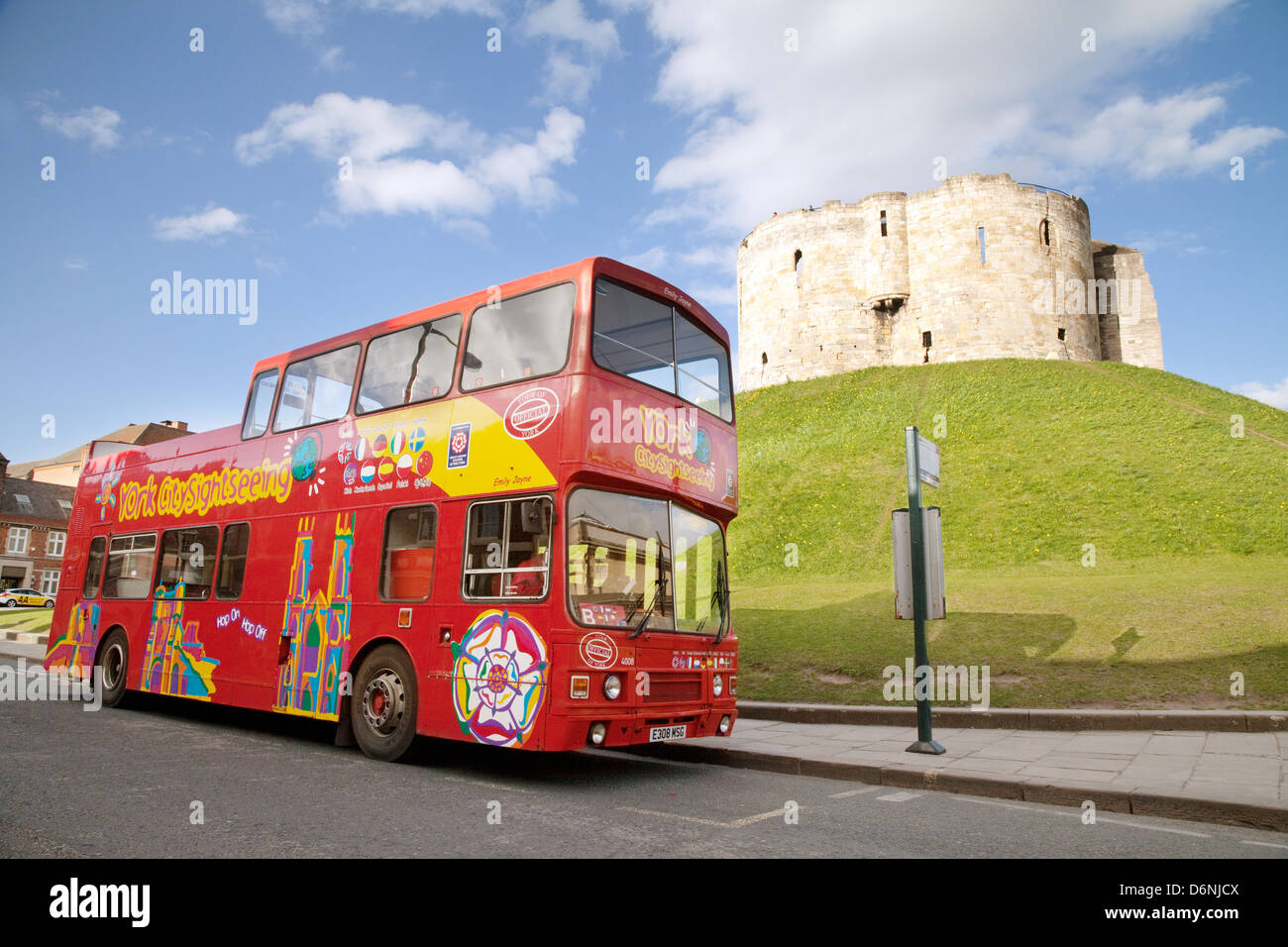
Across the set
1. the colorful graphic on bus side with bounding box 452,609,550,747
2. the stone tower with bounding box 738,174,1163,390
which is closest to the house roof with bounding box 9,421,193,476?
the stone tower with bounding box 738,174,1163,390

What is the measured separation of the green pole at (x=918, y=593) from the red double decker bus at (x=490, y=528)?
1909 millimetres

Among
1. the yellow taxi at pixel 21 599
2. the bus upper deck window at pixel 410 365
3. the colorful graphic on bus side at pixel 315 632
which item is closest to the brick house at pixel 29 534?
the yellow taxi at pixel 21 599

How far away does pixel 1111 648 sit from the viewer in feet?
38.4

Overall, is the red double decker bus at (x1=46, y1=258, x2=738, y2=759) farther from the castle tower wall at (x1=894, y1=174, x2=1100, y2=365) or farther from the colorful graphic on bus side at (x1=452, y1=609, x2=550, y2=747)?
the castle tower wall at (x1=894, y1=174, x2=1100, y2=365)

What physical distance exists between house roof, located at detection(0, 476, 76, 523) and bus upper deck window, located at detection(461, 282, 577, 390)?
64.6m

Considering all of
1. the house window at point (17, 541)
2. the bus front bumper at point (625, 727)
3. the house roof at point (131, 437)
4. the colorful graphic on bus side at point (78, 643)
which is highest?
the house roof at point (131, 437)

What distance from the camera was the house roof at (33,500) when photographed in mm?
59344

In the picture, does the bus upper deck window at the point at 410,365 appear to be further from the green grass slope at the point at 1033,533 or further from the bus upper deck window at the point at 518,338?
the green grass slope at the point at 1033,533

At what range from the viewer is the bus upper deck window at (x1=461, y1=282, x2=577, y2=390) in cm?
741

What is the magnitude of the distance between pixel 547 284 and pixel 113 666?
29.7ft
